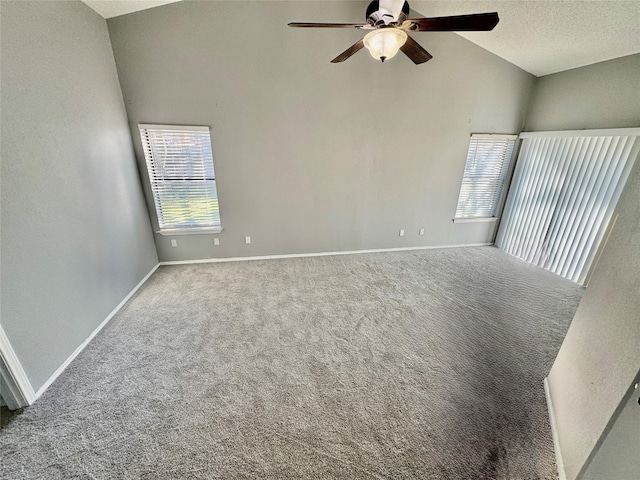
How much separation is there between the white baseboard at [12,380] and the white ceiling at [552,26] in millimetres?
3258

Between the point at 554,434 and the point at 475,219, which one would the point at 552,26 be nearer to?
the point at 475,219

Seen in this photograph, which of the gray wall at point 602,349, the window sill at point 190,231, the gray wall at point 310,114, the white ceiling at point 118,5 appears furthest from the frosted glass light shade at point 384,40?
the window sill at point 190,231

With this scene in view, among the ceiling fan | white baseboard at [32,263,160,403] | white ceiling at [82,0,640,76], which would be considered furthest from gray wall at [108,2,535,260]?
the ceiling fan

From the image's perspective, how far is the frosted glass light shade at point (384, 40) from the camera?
171cm

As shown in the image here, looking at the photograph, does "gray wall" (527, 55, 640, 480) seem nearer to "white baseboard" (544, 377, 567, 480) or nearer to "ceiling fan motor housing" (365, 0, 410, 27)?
"white baseboard" (544, 377, 567, 480)

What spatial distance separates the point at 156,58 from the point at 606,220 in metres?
6.01

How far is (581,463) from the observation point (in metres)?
1.27

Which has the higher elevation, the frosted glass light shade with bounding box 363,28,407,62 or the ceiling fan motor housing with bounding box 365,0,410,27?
the ceiling fan motor housing with bounding box 365,0,410,27

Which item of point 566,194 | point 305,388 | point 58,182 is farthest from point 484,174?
point 58,182

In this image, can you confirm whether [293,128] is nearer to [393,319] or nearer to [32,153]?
[32,153]

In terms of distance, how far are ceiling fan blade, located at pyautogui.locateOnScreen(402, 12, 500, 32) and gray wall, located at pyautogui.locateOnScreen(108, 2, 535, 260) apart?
2141mm

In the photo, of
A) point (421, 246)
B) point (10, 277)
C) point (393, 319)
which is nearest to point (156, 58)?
point (10, 277)

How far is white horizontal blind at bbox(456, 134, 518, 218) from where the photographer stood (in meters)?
4.25

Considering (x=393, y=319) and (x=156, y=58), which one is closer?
(x=393, y=319)
